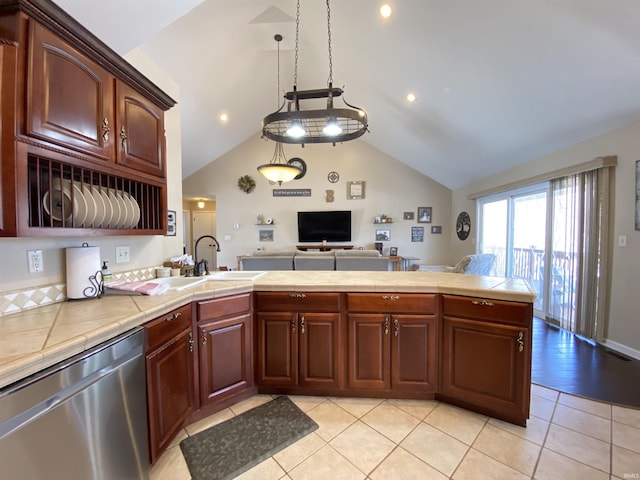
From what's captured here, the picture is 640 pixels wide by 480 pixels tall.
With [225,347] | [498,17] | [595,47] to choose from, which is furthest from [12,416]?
[595,47]

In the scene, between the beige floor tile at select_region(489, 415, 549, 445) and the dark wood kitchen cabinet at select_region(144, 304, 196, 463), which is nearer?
the dark wood kitchen cabinet at select_region(144, 304, 196, 463)

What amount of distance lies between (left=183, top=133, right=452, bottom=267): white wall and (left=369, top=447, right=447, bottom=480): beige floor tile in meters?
5.36

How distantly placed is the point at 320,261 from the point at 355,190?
124 inches

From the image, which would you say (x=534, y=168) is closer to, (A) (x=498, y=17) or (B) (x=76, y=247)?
(A) (x=498, y=17)

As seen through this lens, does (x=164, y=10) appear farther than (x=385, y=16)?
No

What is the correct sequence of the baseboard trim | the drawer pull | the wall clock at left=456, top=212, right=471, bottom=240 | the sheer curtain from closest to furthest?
1. the drawer pull
2. the baseboard trim
3. the sheer curtain
4. the wall clock at left=456, top=212, right=471, bottom=240

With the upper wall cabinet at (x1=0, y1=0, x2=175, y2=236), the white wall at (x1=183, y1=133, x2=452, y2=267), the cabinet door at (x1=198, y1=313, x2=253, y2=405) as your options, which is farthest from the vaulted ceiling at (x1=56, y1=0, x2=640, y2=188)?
the cabinet door at (x1=198, y1=313, x2=253, y2=405)

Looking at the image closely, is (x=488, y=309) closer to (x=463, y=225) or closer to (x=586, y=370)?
(x=586, y=370)

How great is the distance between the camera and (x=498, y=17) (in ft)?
7.95

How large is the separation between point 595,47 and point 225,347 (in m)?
3.85

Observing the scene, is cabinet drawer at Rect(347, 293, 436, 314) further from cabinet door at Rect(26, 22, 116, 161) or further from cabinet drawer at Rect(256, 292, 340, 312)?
cabinet door at Rect(26, 22, 116, 161)

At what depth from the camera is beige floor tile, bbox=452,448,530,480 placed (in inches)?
53.7

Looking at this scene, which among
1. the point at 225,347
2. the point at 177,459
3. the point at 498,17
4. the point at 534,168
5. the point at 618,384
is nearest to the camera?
the point at 177,459

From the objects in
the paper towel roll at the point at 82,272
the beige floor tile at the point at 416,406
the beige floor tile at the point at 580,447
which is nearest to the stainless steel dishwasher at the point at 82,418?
the paper towel roll at the point at 82,272
